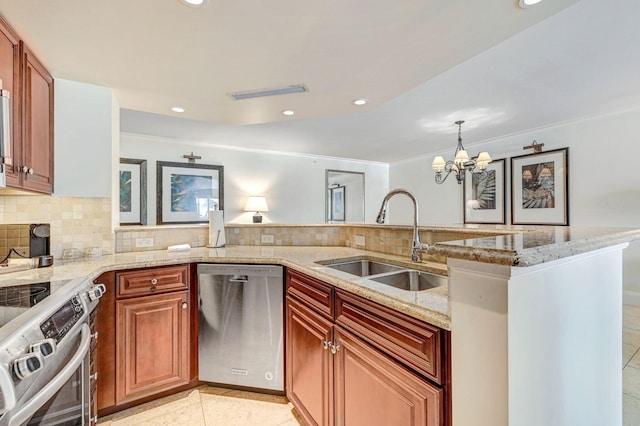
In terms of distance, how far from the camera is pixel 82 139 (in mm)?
1993

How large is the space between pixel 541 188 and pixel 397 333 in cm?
424

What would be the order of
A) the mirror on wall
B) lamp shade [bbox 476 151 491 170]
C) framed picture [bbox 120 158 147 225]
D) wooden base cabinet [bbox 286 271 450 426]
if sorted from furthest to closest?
the mirror on wall, framed picture [bbox 120 158 147 225], lamp shade [bbox 476 151 491 170], wooden base cabinet [bbox 286 271 450 426]

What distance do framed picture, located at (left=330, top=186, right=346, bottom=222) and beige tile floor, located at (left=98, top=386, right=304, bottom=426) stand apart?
4.67 meters

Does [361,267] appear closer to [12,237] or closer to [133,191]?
[12,237]

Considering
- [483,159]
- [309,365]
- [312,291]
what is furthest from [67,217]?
[483,159]

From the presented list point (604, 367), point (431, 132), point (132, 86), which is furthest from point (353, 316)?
point (431, 132)

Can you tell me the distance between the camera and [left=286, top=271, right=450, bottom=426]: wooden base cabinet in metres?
0.92

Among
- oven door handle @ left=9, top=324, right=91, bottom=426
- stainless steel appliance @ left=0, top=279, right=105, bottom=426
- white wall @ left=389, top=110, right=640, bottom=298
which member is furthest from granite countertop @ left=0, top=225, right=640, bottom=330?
white wall @ left=389, top=110, right=640, bottom=298

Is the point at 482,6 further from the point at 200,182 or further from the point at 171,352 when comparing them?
the point at 200,182

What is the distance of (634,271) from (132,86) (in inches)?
213

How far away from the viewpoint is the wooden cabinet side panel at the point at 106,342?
168 cm

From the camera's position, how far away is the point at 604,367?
1080 millimetres

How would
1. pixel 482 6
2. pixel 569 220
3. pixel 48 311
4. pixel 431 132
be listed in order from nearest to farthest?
1. pixel 48 311
2. pixel 482 6
3. pixel 569 220
4. pixel 431 132

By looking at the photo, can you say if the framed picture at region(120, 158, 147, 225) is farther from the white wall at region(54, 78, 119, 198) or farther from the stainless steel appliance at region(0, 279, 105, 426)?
the stainless steel appliance at region(0, 279, 105, 426)
